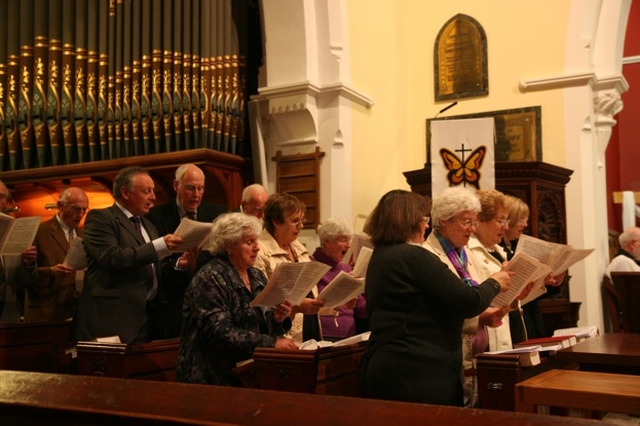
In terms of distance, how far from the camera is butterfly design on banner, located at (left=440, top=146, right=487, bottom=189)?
5777 mm

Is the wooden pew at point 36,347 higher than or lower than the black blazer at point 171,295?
lower

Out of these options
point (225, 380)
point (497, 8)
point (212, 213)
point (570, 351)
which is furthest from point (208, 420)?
point (497, 8)

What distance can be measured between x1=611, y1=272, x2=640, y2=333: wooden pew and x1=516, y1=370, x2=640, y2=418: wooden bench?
7.27ft

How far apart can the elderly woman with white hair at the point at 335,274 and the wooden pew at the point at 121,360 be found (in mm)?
1116

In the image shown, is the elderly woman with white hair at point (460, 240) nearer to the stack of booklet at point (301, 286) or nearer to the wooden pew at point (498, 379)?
the wooden pew at point (498, 379)

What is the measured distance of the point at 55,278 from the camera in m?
5.05

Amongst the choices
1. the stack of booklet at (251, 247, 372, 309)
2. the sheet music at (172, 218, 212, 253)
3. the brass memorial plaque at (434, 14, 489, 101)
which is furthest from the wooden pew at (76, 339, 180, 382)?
the brass memorial plaque at (434, 14, 489, 101)

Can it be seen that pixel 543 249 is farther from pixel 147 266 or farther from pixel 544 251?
pixel 147 266

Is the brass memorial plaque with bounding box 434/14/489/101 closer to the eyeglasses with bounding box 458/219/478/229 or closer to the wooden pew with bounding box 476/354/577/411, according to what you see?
the eyeglasses with bounding box 458/219/478/229

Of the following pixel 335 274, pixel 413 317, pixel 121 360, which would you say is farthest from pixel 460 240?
pixel 121 360

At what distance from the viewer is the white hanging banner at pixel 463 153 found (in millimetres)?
5773

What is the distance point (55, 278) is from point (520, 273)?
10.5 ft

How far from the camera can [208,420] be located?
1510 mm

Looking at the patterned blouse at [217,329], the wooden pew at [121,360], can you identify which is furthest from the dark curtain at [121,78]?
the patterned blouse at [217,329]
